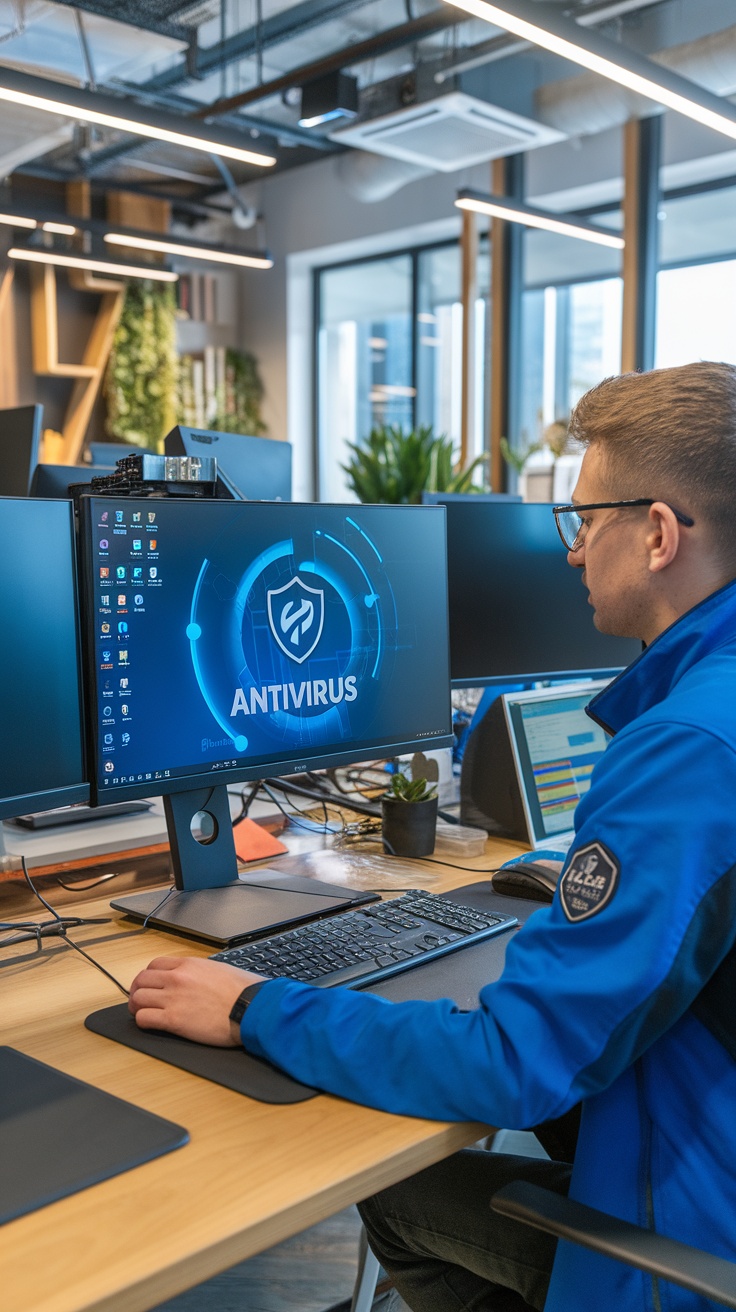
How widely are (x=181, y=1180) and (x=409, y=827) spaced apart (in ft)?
2.91

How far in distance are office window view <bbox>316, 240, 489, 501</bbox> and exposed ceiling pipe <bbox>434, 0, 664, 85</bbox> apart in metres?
1.55

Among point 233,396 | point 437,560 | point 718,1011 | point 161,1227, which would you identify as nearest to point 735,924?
point 718,1011

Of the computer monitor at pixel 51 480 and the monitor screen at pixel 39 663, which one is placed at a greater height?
the computer monitor at pixel 51 480

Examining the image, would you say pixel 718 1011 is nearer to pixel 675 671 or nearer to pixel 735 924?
pixel 735 924

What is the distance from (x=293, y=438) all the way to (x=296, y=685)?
6.73m

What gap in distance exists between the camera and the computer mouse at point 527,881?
1428 millimetres

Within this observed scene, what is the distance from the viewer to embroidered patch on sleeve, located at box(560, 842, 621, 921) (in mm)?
863

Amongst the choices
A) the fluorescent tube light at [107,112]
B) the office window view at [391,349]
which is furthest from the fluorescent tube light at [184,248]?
the fluorescent tube light at [107,112]

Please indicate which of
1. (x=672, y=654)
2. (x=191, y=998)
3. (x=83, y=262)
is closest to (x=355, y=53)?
(x=83, y=262)

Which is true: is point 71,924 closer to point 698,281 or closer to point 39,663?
A: point 39,663

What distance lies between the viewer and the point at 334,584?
4.89 feet

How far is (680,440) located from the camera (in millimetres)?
1068

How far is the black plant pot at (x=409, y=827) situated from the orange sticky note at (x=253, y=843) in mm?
161

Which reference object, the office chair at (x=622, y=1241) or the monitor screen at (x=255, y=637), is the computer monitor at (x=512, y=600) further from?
the office chair at (x=622, y=1241)
